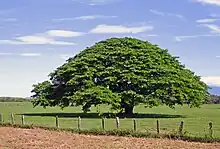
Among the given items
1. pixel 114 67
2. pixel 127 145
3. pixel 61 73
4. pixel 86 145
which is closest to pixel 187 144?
pixel 127 145

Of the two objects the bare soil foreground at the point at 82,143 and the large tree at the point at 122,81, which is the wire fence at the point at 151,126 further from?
the large tree at the point at 122,81

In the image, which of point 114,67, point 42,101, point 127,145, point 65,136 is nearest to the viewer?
point 127,145

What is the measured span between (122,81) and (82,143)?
30.1 metres

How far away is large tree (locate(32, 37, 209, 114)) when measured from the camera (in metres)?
57.4

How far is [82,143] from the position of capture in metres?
28.5

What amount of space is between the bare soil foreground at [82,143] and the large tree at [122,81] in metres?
23.3

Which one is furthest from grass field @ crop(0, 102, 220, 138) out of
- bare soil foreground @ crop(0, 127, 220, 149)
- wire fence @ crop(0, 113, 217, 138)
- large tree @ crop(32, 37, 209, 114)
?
bare soil foreground @ crop(0, 127, 220, 149)

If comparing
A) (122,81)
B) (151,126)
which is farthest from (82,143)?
(122,81)

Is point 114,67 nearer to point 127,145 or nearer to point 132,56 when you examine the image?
point 132,56

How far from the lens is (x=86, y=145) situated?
89.9 feet

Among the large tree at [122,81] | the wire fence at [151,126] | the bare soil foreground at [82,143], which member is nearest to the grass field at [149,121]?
the wire fence at [151,126]

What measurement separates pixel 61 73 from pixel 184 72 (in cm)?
1524

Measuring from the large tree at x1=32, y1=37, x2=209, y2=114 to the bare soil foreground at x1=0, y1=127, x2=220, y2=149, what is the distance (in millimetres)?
23268

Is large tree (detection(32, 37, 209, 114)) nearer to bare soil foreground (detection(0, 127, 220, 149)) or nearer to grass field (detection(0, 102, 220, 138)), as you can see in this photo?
grass field (detection(0, 102, 220, 138))
